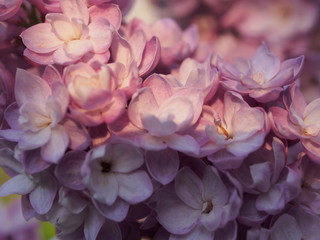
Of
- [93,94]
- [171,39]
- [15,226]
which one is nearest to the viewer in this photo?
[93,94]

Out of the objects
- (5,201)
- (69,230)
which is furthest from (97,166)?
(5,201)

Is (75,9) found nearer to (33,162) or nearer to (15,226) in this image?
(33,162)

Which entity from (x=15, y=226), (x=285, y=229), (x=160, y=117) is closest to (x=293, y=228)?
(x=285, y=229)

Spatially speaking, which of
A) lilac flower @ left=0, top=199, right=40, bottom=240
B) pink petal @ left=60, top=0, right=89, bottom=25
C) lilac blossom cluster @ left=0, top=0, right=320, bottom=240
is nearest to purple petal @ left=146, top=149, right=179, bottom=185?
lilac blossom cluster @ left=0, top=0, right=320, bottom=240

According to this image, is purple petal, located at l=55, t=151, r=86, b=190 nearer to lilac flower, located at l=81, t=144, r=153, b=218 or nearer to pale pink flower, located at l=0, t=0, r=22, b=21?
lilac flower, located at l=81, t=144, r=153, b=218

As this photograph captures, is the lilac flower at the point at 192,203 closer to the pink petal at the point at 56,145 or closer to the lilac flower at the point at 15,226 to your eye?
the pink petal at the point at 56,145

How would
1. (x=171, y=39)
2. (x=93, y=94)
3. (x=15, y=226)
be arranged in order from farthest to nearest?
(x=15, y=226) → (x=171, y=39) → (x=93, y=94)
